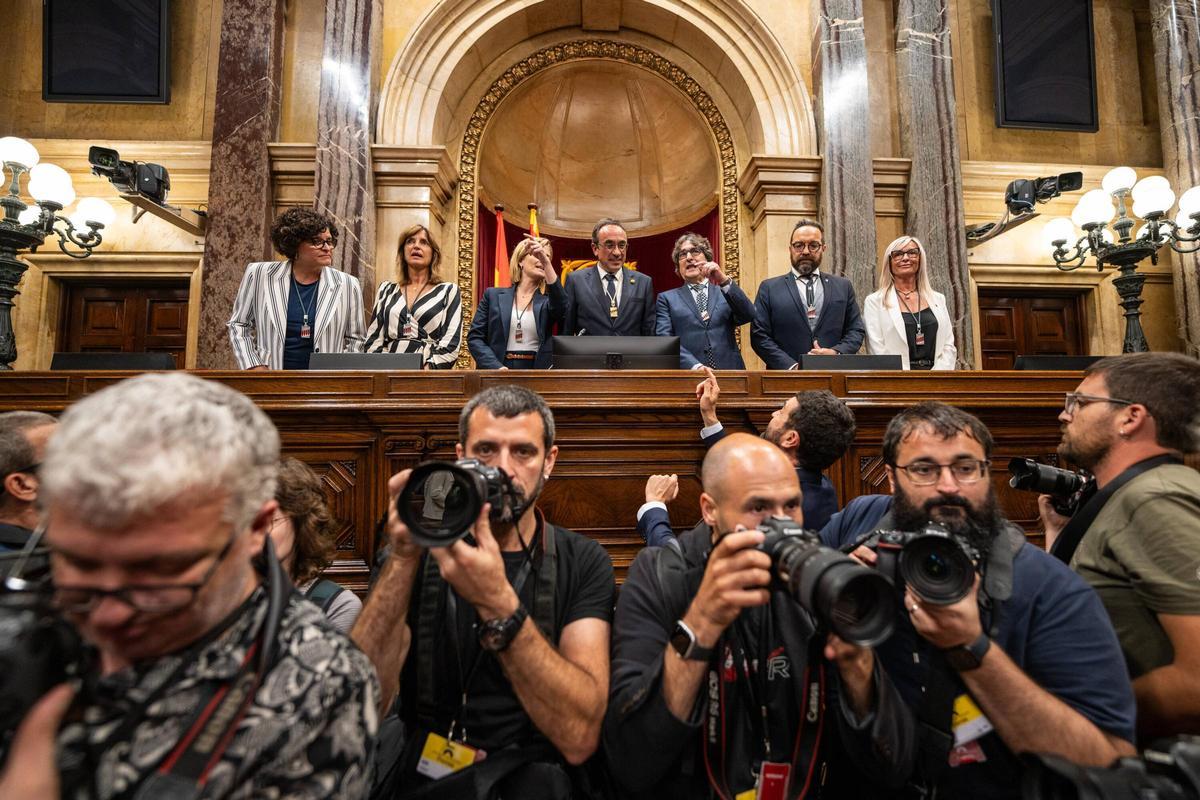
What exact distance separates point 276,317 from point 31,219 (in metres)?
3.17

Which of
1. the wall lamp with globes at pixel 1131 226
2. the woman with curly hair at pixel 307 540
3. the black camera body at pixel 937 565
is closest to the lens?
the black camera body at pixel 937 565

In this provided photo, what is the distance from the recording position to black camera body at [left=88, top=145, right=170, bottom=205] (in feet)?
15.7

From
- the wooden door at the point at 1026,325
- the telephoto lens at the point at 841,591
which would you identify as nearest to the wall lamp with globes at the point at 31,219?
the telephoto lens at the point at 841,591

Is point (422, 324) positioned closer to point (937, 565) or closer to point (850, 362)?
point (850, 362)

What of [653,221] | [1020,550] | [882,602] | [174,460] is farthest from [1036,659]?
[653,221]

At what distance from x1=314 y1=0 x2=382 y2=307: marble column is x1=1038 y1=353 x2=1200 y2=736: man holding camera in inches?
192

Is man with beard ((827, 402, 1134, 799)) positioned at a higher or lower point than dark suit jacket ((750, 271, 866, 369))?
lower

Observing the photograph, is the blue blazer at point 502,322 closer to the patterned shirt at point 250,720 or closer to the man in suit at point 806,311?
the man in suit at point 806,311

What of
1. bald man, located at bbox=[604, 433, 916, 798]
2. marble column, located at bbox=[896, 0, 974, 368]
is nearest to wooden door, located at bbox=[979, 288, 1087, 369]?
marble column, located at bbox=[896, 0, 974, 368]

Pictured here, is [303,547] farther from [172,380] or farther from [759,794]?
[759,794]

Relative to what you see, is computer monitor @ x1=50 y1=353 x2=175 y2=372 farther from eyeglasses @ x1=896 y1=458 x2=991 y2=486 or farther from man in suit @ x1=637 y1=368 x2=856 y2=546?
eyeglasses @ x1=896 y1=458 x2=991 y2=486

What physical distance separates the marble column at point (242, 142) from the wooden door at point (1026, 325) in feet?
21.5

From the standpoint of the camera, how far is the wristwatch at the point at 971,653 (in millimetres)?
1254

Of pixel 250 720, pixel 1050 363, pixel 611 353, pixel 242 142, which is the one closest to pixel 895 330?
pixel 1050 363
